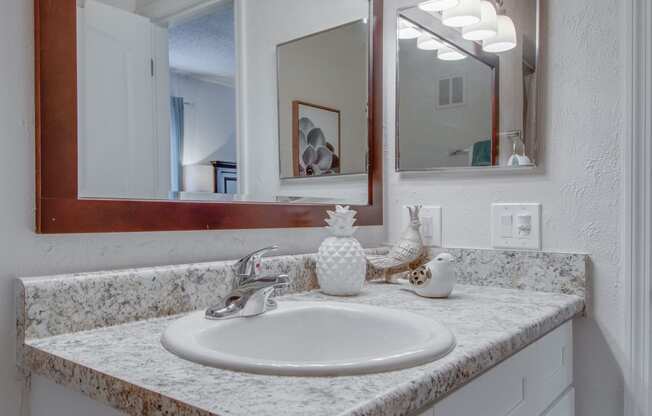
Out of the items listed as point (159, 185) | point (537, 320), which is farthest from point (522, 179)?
point (159, 185)

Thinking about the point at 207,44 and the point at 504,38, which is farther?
the point at 504,38

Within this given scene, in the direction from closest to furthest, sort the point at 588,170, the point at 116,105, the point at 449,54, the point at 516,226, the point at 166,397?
1. the point at 166,397
2. the point at 116,105
3. the point at 588,170
4. the point at 516,226
5. the point at 449,54

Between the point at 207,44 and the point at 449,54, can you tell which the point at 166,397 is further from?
the point at 449,54

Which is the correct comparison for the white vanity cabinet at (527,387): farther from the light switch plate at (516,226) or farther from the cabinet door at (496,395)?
the light switch plate at (516,226)

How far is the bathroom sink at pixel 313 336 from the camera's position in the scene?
2.07 ft

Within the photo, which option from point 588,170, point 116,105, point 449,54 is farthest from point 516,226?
point 116,105

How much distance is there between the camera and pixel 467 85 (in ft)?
4.30

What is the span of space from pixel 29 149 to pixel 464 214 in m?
1.02

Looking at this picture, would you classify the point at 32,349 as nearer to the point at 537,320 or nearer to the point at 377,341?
the point at 377,341

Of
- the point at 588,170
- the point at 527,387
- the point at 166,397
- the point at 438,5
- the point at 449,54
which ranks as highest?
the point at 438,5

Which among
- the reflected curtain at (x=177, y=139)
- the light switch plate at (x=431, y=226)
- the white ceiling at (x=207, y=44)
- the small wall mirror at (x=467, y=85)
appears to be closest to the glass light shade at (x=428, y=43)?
the small wall mirror at (x=467, y=85)

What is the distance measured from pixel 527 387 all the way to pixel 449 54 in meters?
0.88

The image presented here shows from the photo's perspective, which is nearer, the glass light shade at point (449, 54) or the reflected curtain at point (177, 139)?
the reflected curtain at point (177, 139)

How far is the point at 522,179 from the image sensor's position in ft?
4.03
